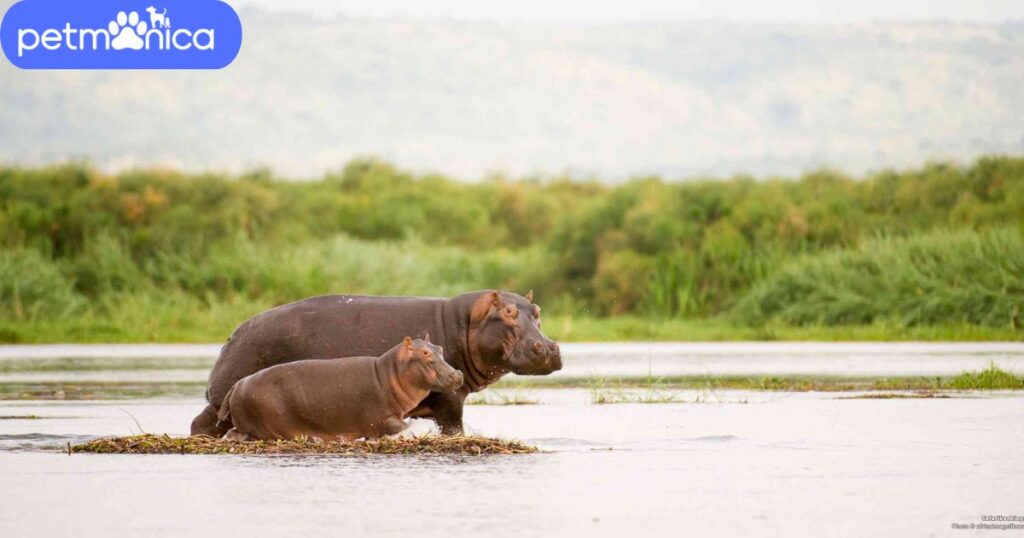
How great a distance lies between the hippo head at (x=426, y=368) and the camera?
30.7ft

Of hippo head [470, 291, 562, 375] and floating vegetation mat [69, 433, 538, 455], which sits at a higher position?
hippo head [470, 291, 562, 375]

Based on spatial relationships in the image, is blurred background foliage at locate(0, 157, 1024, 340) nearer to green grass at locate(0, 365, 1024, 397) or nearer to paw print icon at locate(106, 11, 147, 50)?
paw print icon at locate(106, 11, 147, 50)

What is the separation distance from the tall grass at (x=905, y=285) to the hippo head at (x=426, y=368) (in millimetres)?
11939

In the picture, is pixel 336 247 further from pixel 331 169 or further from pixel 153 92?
pixel 153 92

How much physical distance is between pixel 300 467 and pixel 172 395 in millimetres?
4964

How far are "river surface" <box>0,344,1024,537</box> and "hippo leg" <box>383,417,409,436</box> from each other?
0.44 metres

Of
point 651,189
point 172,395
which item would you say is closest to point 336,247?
point 651,189

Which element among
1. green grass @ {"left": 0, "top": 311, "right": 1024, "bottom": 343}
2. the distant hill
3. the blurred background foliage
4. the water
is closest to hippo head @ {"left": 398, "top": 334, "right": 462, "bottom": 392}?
the water

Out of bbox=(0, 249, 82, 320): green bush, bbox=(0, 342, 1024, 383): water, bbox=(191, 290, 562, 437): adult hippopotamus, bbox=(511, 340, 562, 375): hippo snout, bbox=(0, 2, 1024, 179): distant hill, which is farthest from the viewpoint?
bbox=(0, 2, 1024, 179): distant hill

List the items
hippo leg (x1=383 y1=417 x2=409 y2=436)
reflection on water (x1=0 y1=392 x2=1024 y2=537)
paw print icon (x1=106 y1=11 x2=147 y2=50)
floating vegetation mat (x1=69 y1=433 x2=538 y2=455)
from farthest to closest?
paw print icon (x1=106 y1=11 x2=147 y2=50), hippo leg (x1=383 y1=417 x2=409 y2=436), floating vegetation mat (x1=69 y1=433 x2=538 y2=455), reflection on water (x1=0 y1=392 x2=1024 y2=537)

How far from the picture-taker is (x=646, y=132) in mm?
56969

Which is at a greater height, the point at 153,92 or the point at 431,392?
the point at 153,92

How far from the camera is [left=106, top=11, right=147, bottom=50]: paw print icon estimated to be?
27.7 m

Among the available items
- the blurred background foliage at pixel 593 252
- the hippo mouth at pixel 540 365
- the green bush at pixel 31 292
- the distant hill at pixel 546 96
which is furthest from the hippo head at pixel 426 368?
the distant hill at pixel 546 96
